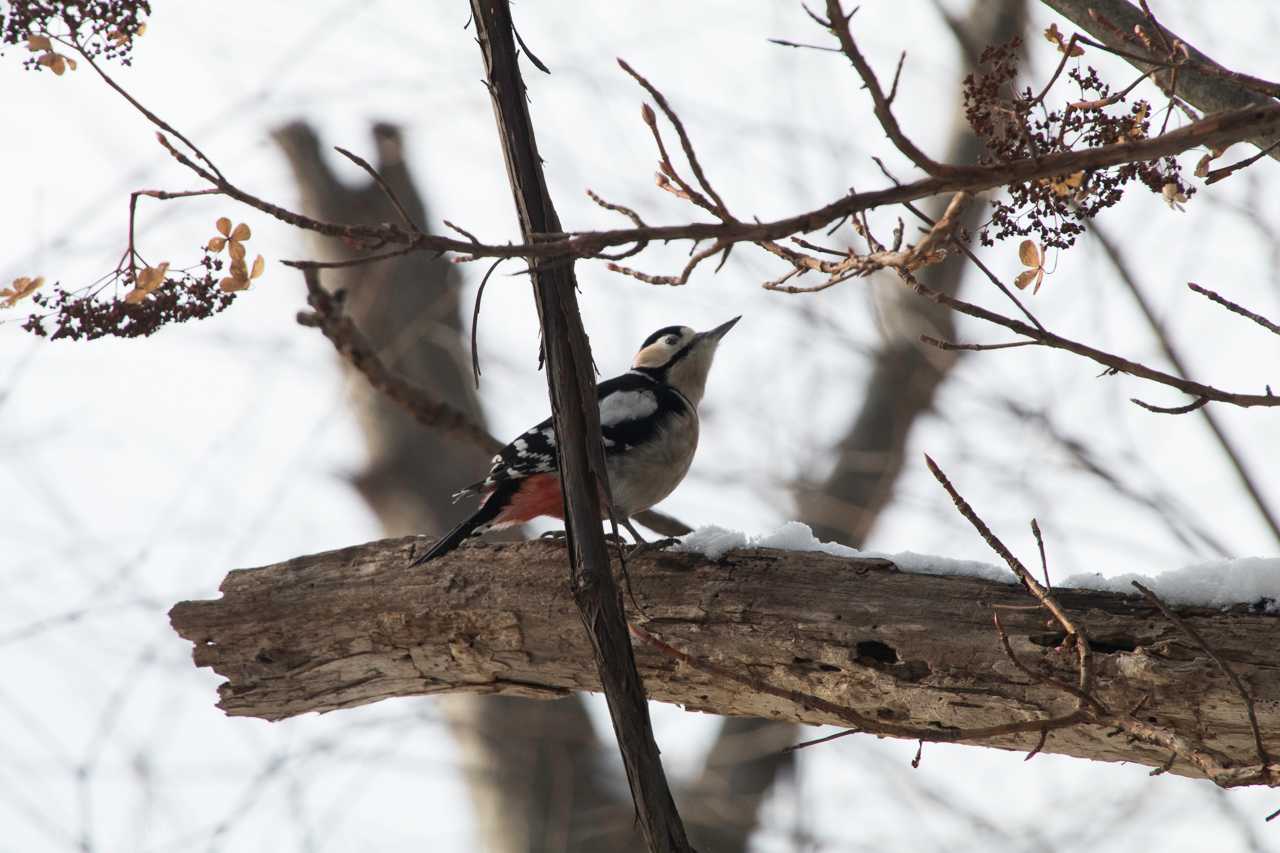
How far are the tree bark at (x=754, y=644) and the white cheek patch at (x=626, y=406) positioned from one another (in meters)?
1.32

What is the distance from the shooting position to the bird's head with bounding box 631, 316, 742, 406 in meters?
6.46

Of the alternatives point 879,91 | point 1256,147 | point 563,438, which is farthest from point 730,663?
point 879,91

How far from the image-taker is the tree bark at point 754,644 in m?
3.03

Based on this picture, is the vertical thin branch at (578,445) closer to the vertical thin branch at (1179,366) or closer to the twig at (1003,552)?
the twig at (1003,552)

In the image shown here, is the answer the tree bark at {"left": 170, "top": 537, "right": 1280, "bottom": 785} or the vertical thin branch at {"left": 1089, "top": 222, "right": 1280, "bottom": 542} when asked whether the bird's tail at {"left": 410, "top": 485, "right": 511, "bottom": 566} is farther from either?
the vertical thin branch at {"left": 1089, "top": 222, "right": 1280, "bottom": 542}

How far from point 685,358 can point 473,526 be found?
2.31m

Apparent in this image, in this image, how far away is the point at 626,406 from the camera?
538 centimetres

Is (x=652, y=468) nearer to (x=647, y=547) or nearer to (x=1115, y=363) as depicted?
(x=647, y=547)

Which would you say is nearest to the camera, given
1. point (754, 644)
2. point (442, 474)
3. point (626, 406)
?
point (754, 644)

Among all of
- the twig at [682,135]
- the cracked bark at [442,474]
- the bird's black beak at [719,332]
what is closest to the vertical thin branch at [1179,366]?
the bird's black beak at [719,332]

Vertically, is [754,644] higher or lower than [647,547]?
lower

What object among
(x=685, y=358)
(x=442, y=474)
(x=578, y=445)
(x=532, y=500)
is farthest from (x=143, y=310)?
(x=442, y=474)

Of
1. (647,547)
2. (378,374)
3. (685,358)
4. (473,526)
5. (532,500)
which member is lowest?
(647,547)

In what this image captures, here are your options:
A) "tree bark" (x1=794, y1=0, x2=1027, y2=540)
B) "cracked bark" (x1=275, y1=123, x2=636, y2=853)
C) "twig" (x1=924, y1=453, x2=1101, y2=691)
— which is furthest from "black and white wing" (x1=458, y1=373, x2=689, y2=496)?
"cracked bark" (x1=275, y1=123, x2=636, y2=853)
